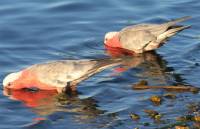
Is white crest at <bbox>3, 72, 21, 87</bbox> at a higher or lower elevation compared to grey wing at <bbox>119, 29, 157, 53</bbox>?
lower

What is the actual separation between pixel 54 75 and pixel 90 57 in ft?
6.60

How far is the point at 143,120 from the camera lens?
9.66 m

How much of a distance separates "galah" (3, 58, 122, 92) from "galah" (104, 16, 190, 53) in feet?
6.95

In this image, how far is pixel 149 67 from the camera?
41.6 ft

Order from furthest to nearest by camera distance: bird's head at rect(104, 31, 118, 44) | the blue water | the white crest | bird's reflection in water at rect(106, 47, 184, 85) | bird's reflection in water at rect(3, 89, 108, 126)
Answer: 1. bird's head at rect(104, 31, 118, 44)
2. bird's reflection in water at rect(106, 47, 184, 85)
3. the white crest
4. bird's reflection in water at rect(3, 89, 108, 126)
5. the blue water

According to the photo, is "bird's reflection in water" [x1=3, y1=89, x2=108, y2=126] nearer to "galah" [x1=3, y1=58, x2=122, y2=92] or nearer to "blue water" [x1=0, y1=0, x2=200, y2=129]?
"blue water" [x1=0, y1=0, x2=200, y2=129]

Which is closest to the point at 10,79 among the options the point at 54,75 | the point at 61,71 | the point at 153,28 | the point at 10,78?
the point at 10,78

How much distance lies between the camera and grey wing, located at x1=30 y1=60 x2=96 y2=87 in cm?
1095

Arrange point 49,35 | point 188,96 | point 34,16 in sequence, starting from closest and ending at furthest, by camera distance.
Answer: point 188,96, point 49,35, point 34,16

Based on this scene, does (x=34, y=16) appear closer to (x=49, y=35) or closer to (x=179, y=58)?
(x=49, y=35)

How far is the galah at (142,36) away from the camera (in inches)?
513

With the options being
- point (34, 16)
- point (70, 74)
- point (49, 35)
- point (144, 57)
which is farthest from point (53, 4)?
point (70, 74)

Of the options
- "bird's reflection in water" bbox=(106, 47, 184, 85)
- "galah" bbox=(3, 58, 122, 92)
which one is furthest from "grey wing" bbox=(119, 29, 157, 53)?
"galah" bbox=(3, 58, 122, 92)

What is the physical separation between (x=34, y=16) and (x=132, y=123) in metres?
6.55
